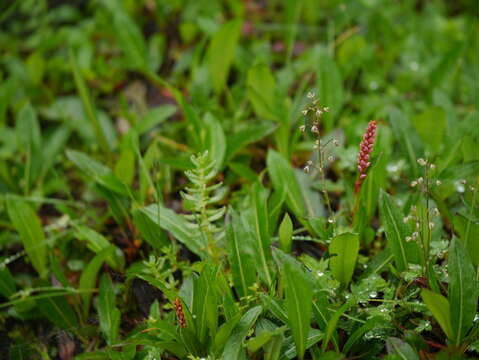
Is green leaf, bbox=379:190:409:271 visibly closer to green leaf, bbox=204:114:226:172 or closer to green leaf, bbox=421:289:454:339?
green leaf, bbox=421:289:454:339

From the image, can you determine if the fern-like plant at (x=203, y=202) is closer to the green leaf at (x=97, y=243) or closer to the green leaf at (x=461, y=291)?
the green leaf at (x=97, y=243)

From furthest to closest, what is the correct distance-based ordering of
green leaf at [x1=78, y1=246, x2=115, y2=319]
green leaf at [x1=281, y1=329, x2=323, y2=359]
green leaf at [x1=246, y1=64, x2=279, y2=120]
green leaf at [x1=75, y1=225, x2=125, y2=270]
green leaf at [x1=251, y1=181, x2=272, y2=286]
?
green leaf at [x1=246, y1=64, x2=279, y2=120], green leaf at [x1=75, y1=225, x2=125, y2=270], green leaf at [x1=78, y1=246, x2=115, y2=319], green leaf at [x1=251, y1=181, x2=272, y2=286], green leaf at [x1=281, y1=329, x2=323, y2=359]

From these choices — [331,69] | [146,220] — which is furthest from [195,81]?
[146,220]

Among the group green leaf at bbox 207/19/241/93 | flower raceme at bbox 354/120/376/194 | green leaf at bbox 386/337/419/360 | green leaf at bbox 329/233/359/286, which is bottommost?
green leaf at bbox 386/337/419/360

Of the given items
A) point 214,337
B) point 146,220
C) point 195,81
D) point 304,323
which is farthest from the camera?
point 195,81

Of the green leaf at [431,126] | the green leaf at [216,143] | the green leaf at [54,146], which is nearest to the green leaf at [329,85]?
the green leaf at [431,126]

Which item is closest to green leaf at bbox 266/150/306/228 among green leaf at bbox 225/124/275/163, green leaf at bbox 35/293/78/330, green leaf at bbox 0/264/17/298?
green leaf at bbox 225/124/275/163

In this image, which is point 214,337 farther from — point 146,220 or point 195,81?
point 195,81

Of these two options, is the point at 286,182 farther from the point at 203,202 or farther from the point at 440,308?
the point at 440,308
